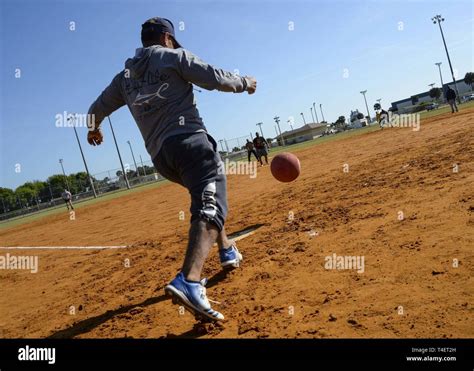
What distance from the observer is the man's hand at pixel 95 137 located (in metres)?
4.17

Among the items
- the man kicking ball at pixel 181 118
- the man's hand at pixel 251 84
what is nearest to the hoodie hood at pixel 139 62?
the man kicking ball at pixel 181 118

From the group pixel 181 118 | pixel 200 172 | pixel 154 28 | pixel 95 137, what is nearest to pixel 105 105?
pixel 95 137

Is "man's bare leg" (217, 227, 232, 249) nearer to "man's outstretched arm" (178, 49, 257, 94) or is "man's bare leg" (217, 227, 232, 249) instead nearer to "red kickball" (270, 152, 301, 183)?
"man's outstretched arm" (178, 49, 257, 94)

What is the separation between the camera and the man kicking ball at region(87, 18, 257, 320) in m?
3.08

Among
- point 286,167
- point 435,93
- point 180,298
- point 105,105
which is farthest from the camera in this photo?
point 435,93

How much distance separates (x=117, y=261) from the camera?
6359mm

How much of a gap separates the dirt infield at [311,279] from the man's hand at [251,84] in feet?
5.67

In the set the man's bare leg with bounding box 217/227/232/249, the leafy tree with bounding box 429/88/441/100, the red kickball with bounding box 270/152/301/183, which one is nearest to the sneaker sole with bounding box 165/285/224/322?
the man's bare leg with bounding box 217/227/232/249

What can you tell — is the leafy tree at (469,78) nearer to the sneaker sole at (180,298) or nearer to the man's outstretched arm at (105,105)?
the man's outstretched arm at (105,105)

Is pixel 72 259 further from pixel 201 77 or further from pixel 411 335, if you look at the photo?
pixel 411 335

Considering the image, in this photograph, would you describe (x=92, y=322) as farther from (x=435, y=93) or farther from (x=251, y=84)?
(x=435, y=93)

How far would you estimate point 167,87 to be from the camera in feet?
Result: 10.9

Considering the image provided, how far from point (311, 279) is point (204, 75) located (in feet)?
6.44
